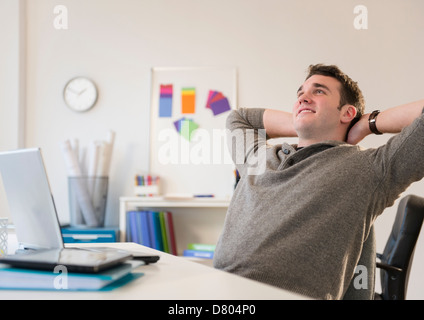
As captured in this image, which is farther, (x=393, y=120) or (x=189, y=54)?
(x=189, y=54)

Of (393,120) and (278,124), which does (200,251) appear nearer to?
(278,124)

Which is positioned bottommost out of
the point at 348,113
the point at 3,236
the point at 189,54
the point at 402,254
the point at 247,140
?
the point at 402,254

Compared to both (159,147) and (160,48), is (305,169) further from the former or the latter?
(160,48)

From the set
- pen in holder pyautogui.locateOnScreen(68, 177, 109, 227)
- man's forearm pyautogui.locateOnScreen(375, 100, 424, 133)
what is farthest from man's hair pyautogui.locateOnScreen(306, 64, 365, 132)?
pen in holder pyautogui.locateOnScreen(68, 177, 109, 227)

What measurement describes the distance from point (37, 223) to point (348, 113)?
1.03 metres

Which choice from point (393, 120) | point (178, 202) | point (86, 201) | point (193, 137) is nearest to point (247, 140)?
point (393, 120)

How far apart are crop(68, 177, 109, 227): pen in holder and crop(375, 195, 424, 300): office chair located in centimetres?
183

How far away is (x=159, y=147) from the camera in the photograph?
3.14 meters

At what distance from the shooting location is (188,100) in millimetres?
3127

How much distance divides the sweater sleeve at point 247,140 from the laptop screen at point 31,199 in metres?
0.70

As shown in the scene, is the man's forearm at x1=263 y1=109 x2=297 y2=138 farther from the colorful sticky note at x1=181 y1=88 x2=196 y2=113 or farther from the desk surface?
the colorful sticky note at x1=181 y1=88 x2=196 y2=113

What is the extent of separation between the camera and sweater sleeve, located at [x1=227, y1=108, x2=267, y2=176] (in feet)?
4.98

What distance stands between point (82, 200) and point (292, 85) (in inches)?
65.2
